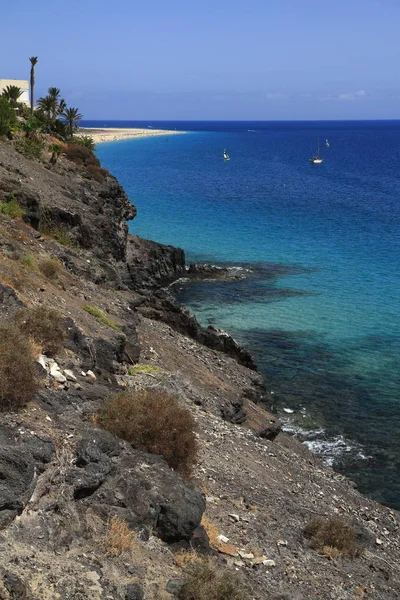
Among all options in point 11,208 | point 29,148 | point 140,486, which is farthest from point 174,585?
point 29,148

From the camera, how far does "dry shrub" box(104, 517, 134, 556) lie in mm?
10961

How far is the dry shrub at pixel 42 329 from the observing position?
53.6 ft

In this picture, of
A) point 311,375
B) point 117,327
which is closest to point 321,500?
point 117,327

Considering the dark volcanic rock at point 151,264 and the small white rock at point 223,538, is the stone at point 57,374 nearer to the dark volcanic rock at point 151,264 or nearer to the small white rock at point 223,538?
the small white rock at point 223,538

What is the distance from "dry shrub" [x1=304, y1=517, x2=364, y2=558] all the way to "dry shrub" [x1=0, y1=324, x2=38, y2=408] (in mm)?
6832

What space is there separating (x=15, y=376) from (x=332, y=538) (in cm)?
773

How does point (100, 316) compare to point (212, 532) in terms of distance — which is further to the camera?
point (100, 316)

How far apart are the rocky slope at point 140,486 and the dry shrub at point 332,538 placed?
0.17m

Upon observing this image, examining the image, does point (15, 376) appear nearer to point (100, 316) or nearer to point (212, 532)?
point (212, 532)

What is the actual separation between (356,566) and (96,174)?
40.4 meters

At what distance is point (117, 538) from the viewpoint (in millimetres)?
11078

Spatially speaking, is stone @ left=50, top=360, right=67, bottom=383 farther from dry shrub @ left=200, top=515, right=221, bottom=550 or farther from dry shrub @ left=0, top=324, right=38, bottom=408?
dry shrub @ left=200, top=515, right=221, bottom=550

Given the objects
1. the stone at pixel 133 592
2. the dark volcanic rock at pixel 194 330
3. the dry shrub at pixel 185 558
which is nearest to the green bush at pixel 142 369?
the dark volcanic rock at pixel 194 330

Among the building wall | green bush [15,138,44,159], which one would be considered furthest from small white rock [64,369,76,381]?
the building wall
